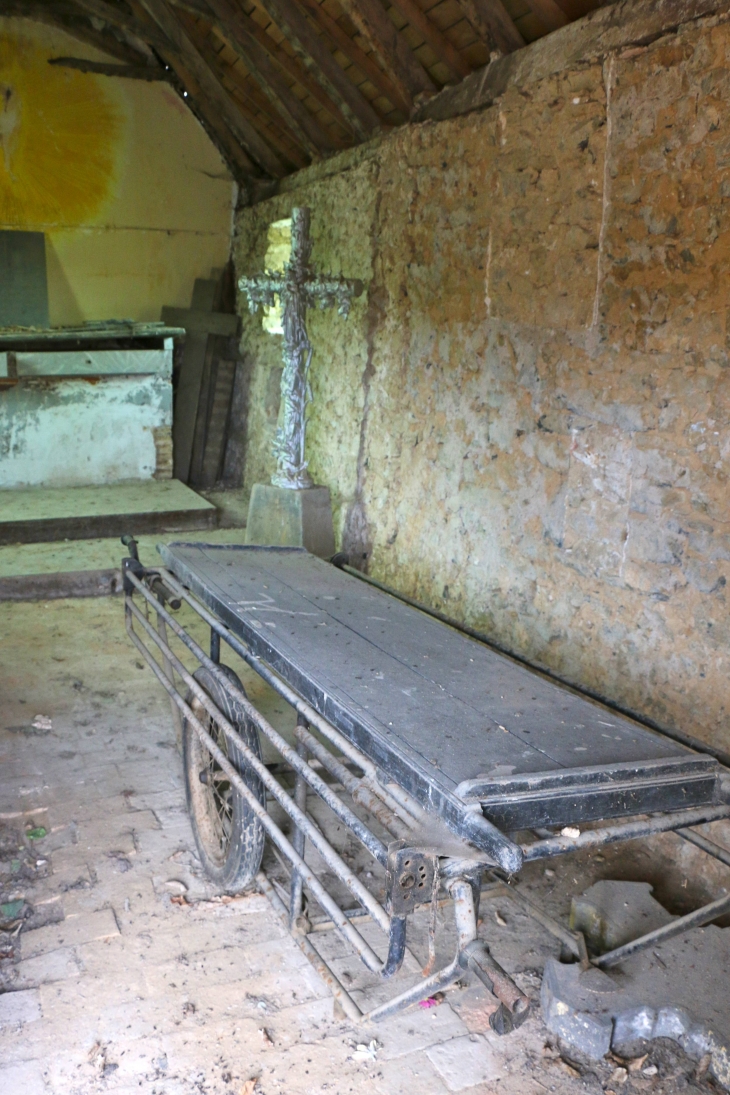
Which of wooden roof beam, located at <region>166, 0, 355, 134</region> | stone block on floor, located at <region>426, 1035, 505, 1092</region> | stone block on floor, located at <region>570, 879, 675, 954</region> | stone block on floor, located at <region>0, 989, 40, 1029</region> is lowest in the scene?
stone block on floor, located at <region>0, 989, 40, 1029</region>

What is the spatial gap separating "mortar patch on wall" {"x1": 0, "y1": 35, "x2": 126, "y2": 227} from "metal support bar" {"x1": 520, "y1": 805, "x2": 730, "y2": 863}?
767 cm

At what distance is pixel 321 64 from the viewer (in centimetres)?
555

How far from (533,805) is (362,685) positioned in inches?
27.9

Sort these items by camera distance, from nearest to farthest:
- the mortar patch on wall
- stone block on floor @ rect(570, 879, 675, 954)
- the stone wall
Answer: stone block on floor @ rect(570, 879, 675, 954) < the stone wall < the mortar patch on wall

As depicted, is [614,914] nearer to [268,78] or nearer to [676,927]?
[676,927]

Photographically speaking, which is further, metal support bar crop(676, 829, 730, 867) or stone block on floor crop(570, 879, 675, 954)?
stone block on floor crop(570, 879, 675, 954)

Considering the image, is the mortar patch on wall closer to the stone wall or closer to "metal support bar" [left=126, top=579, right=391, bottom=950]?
the stone wall

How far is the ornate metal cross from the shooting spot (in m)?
5.48

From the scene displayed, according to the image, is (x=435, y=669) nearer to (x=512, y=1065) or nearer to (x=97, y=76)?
(x=512, y=1065)

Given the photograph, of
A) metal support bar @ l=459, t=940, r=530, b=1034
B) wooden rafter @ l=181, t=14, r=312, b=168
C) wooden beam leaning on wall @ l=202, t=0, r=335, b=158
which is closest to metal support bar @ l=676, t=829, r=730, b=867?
metal support bar @ l=459, t=940, r=530, b=1034

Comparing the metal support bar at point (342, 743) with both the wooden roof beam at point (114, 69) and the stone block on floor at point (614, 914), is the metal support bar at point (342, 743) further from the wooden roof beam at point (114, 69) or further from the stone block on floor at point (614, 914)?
the wooden roof beam at point (114, 69)

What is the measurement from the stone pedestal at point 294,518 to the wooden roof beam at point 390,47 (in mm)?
2366

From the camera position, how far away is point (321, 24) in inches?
211

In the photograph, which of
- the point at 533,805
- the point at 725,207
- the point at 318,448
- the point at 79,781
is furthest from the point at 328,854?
the point at 318,448
